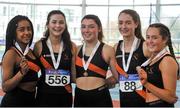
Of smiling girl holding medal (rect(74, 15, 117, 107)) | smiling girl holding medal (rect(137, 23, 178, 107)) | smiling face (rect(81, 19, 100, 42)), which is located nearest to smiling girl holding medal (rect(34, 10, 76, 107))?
smiling girl holding medal (rect(74, 15, 117, 107))

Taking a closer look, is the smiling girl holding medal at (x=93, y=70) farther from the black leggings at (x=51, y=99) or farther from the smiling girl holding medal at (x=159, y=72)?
the smiling girl holding medal at (x=159, y=72)

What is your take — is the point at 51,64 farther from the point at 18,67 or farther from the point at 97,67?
the point at 97,67

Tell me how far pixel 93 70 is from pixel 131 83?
426 mm

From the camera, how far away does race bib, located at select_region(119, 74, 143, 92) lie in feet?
11.1

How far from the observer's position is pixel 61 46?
3.57m

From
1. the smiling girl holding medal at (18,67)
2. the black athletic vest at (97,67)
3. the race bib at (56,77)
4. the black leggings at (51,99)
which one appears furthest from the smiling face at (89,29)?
the black leggings at (51,99)

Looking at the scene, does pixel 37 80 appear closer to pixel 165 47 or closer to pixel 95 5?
pixel 165 47

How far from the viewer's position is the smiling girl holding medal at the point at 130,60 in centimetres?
339

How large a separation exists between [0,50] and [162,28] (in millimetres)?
14434

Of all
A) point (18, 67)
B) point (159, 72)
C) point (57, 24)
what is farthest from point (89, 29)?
point (159, 72)

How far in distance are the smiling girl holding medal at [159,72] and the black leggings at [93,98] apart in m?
0.64

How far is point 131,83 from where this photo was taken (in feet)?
11.1

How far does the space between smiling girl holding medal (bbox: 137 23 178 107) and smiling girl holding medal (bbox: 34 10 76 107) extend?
0.93 metres

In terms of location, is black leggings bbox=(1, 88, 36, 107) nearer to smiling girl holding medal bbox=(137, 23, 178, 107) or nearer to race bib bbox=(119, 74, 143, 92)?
race bib bbox=(119, 74, 143, 92)
